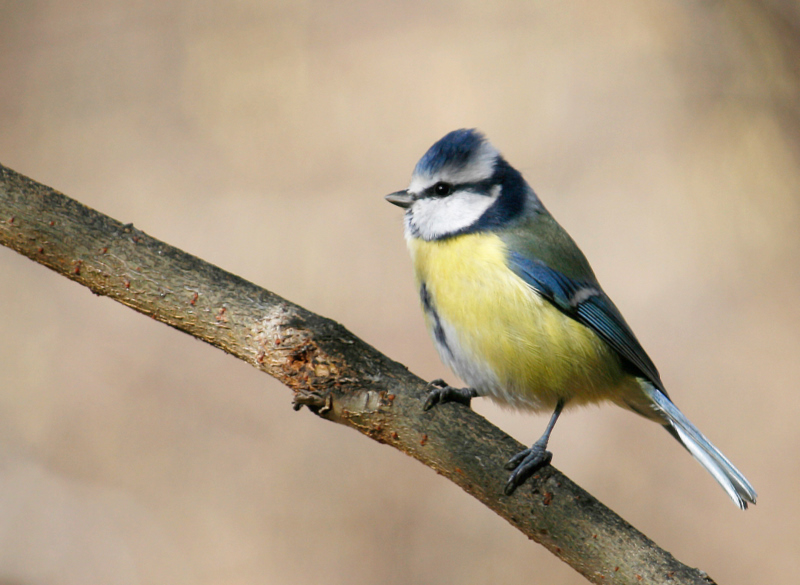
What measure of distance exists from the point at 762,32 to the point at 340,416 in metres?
3.53

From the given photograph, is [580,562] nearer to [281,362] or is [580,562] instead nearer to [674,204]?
[281,362]

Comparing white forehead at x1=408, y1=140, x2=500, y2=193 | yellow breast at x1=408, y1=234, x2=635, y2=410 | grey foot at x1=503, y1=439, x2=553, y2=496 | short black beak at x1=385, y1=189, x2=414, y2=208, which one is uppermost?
white forehead at x1=408, y1=140, x2=500, y2=193

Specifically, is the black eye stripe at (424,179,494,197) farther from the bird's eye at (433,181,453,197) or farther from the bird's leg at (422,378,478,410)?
the bird's leg at (422,378,478,410)

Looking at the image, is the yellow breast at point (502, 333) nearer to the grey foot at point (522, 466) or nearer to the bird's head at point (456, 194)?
the bird's head at point (456, 194)

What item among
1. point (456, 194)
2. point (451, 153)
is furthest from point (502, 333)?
point (451, 153)

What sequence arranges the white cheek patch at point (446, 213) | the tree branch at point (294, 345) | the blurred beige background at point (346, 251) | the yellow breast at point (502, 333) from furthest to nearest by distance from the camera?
the blurred beige background at point (346, 251)
the white cheek patch at point (446, 213)
the yellow breast at point (502, 333)
the tree branch at point (294, 345)

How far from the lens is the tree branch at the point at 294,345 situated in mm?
1520

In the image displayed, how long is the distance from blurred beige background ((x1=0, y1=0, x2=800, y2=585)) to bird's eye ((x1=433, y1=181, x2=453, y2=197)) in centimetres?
142

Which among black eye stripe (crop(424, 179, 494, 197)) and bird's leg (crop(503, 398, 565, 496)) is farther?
black eye stripe (crop(424, 179, 494, 197))

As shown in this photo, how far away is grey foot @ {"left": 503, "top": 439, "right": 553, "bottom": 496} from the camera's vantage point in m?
1.54

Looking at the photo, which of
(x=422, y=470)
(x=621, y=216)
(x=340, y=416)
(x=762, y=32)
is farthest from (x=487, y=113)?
(x=340, y=416)

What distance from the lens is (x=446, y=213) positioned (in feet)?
6.70

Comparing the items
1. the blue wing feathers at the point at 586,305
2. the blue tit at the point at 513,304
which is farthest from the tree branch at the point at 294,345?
the blue wing feathers at the point at 586,305

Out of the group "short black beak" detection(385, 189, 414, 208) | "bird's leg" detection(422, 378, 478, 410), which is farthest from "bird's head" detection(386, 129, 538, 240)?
"bird's leg" detection(422, 378, 478, 410)
